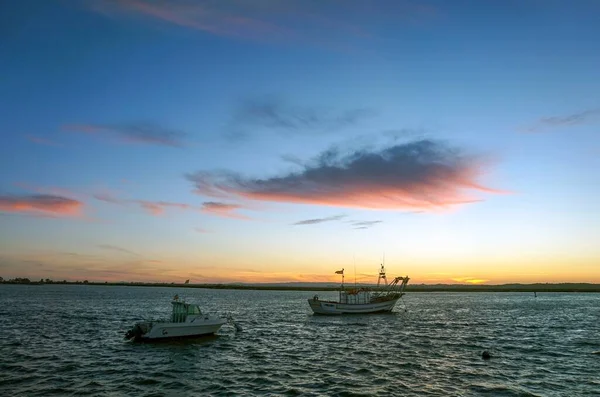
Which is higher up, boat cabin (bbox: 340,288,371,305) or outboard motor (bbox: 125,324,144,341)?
boat cabin (bbox: 340,288,371,305)

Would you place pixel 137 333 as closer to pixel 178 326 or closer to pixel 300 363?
pixel 178 326

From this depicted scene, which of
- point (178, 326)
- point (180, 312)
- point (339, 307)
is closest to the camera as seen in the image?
point (178, 326)

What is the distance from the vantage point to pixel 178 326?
47625 millimetres

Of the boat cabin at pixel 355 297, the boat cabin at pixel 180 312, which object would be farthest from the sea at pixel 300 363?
the boat cabin at pixel 355 297

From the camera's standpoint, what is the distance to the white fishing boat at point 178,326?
1836 inches

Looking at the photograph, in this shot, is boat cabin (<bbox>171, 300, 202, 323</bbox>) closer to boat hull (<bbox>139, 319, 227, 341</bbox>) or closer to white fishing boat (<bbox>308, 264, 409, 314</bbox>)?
boat hull (<bbox>139, 319, 227, 341</bbox>)

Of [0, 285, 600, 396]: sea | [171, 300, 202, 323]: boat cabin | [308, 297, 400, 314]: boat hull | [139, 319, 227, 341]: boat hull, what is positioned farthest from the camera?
[308, 297, 400, 314]: boat hull

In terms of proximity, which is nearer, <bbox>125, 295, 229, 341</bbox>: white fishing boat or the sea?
the sea

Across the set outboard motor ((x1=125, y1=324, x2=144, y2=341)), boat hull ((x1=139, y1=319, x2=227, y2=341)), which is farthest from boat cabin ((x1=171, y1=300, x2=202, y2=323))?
outboard motor ((x1=125, y1=324, x2=144, y2=341))

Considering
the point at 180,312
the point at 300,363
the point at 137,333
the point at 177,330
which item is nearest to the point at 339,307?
the point at 180,312

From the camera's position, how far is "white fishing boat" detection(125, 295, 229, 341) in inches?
1836

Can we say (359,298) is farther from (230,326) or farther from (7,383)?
(7,383)

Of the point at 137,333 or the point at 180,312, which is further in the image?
the point at 180,312

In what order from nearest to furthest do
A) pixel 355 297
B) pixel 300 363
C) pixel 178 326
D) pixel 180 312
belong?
pixel 300 363 < pixel 178 326 < pixel 180 312 < pixel 355 297
